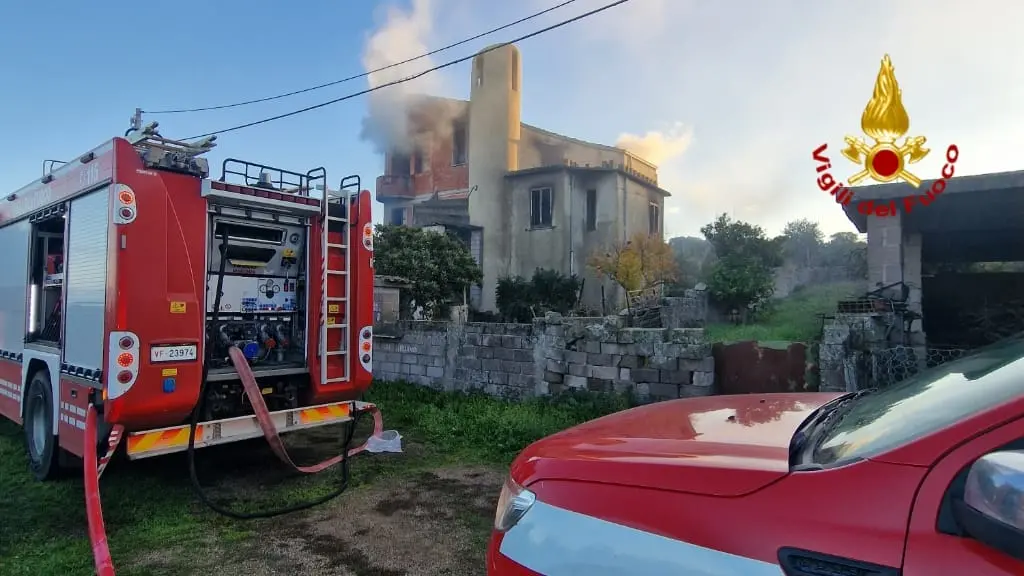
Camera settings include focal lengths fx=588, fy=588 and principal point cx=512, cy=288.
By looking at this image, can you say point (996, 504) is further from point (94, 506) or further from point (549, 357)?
point (549, 357)

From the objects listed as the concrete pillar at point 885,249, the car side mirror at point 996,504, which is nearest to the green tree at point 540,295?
the concrete pillar at point 885,249

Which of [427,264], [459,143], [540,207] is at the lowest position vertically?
[427,264]

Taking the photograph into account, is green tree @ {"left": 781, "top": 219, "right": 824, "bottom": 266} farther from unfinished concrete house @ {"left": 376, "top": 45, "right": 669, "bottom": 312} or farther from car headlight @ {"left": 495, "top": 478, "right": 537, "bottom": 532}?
car headlight @ {"left": 495, "top": 478, "right": 537, "bottom": 532}

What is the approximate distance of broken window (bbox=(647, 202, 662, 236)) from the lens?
82.5 feet

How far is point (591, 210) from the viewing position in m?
23.4

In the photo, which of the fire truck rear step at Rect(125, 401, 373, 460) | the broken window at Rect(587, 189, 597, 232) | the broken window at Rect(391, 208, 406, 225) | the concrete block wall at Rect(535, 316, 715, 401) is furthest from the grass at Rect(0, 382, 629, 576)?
the broken window at Rect(391, 208, 406, 225)

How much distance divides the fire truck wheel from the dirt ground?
7.72 ft

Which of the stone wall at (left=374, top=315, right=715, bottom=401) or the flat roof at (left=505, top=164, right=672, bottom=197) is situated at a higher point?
the flat roof at (left=505, top=164, right=672, bottom=197)

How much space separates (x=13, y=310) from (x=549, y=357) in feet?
19.9

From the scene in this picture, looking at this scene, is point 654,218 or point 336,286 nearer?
point 336,286

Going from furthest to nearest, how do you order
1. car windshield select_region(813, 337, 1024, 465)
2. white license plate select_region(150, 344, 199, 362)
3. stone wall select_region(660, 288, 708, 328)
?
stone wall select_region(660, 288, 708, 328) < white license plate select_region(150, 344, 199, 362) < car windshield select_region(813, 337, 1024, 465)

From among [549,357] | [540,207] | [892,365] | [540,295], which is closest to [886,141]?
[892,365]

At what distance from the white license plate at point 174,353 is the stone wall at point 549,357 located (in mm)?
4140

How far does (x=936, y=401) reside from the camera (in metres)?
1.60
